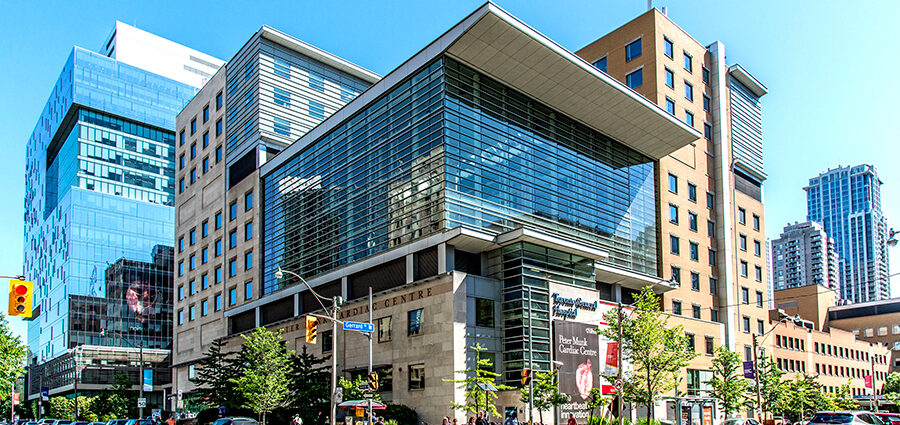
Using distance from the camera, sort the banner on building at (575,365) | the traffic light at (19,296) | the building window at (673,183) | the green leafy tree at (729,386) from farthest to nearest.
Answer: the building window at (673,183) < the green leafy tree at (729,386) < the banner on building at (575,365) < the traffic light at (19,296)

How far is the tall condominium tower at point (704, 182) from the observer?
67250mm

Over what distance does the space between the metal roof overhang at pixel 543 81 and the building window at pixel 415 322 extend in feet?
53.1

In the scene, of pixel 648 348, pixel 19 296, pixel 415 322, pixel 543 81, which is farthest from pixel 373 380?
pixel 543 81

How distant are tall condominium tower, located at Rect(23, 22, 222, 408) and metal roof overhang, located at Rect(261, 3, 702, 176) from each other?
8874 cm

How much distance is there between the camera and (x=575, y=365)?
49.6 metres

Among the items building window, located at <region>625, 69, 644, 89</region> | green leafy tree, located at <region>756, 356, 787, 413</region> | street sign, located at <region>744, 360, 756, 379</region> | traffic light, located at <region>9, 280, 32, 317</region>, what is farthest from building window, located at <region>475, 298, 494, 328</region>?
building window, located at <region>625, 69, 644, 89</region>

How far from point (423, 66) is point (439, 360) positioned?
19287 millimetres

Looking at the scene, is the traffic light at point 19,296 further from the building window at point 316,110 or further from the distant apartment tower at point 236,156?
the building window at point 316,110

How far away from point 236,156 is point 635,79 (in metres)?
39.1

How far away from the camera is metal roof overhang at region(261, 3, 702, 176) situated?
4775cm

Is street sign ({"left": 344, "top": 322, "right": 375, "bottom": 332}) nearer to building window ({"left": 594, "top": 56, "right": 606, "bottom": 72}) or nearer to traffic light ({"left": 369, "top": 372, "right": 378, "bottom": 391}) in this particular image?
traffic light ({"left": 369, "top": 372, "right": 378, "bottom": 391})

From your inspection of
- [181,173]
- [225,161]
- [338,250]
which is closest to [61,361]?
[181,173]

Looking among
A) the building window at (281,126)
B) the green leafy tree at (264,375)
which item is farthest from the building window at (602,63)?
the green leafy tree at (264,375)

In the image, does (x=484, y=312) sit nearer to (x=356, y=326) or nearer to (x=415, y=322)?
(x=415, y=322)
